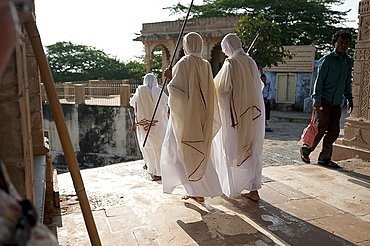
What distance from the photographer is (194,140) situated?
3.20 metres

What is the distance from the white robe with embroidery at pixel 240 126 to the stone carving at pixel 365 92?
95.3 inches

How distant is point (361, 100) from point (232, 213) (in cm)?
317

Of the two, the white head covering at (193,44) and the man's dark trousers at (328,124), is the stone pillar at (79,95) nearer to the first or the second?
the man's dark trousers at (328,124)

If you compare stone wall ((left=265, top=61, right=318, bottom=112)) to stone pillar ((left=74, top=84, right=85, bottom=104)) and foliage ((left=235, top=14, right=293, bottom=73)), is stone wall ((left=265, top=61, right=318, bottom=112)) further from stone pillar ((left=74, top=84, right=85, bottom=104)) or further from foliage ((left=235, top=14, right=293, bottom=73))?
stone pillar ((left=74, top=84, right=85, bottom=104))

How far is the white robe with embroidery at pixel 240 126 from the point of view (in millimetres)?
3391

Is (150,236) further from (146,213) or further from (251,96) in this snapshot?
(251,96)

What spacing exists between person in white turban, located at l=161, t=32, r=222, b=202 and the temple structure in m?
13.1

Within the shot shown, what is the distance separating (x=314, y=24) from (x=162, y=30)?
351 inches

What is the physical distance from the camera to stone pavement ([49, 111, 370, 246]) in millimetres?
2670

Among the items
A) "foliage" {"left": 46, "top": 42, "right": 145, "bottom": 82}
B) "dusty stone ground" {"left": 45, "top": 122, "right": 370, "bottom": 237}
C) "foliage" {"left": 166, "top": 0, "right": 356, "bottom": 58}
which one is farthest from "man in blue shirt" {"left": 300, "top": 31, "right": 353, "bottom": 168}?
"foliage" {"left": 46, "top": 42, "right": 145, "bottom": 82}

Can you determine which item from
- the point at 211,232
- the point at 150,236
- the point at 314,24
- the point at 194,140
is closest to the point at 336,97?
the point at 194,140

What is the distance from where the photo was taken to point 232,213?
318cm

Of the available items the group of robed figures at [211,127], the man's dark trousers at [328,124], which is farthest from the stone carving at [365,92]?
the group of robed figures at [211,127]

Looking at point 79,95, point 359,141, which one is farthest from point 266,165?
point 79,95
